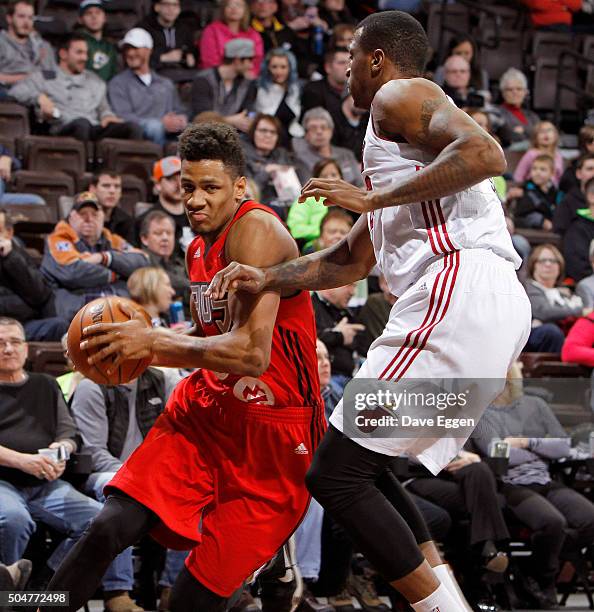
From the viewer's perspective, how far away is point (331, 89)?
1105 centimetres

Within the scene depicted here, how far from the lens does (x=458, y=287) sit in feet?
11.5

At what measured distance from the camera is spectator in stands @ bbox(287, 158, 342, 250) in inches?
338

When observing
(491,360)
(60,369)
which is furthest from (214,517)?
(60,369)

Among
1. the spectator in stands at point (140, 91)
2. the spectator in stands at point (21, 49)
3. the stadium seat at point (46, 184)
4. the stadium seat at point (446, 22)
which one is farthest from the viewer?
the stadium seat at point (446, 22)

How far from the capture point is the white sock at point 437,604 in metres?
3.50

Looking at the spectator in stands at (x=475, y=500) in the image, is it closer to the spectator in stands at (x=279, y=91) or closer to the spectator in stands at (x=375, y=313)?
the spectator in stands at (x=375, y=313)

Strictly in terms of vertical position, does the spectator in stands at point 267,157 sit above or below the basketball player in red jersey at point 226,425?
below

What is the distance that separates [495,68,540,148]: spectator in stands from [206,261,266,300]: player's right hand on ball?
8.39 metres

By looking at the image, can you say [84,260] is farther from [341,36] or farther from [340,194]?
[341,36]

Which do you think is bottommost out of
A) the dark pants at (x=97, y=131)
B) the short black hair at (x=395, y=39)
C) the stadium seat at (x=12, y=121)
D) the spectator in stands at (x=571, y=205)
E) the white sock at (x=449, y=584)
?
the spectator in stands at (x=571, y=205)

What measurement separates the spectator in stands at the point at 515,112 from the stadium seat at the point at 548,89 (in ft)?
2.09

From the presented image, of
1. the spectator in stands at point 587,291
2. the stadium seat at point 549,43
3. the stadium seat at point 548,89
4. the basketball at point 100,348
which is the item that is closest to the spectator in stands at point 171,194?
the spectator in stands at point 587,291

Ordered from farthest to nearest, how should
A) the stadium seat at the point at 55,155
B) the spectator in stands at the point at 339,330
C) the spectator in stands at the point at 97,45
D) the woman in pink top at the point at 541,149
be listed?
the woman in pink top at the point at 541,149 → the spectator in stands at the point at 97,45 → the stadium seat at the point at 55,155 → the spectator in stands at the point at 339,330

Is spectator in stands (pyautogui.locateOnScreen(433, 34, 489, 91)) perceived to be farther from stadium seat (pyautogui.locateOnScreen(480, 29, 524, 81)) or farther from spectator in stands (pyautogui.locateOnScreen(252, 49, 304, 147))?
spectator in stands (pyautogui.locateOnScreen(252, 49, 304, 147))
